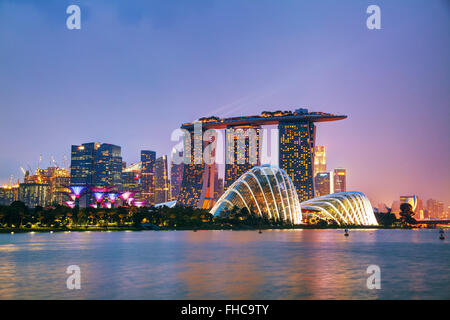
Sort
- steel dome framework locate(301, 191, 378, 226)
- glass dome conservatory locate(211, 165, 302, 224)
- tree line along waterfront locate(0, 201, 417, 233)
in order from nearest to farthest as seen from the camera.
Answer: tree line along waterfront locate(0, 201, 417, 233)
glass dome conservatory locate(211, 165, 302, 224)
steel dome framework locate(301, 191, 378, 226)

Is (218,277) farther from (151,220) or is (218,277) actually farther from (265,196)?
(151,220)

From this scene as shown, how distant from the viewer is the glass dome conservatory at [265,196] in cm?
16325

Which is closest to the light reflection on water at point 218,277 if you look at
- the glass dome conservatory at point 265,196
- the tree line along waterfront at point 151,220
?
the tree line along waterfront at point 151,220

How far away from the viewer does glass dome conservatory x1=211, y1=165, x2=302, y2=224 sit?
163250 mm

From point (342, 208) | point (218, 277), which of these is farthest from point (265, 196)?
point (218, 277)

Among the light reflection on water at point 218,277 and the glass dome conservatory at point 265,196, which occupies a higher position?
the glass dome conservatory at point 265,196

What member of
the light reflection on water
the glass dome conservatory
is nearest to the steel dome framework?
the glass dome conservatory

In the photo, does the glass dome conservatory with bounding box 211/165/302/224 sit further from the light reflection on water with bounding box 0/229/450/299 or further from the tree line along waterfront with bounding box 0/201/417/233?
the light reflection on water with bounding box 0/229/450/299

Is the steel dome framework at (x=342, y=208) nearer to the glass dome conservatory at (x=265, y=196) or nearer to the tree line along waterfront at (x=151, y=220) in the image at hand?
the tree line along waterfront at (x=151, y=220)

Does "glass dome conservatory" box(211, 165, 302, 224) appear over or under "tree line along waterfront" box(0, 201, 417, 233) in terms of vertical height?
over

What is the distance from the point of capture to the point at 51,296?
104 feet

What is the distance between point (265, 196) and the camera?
164 metres
